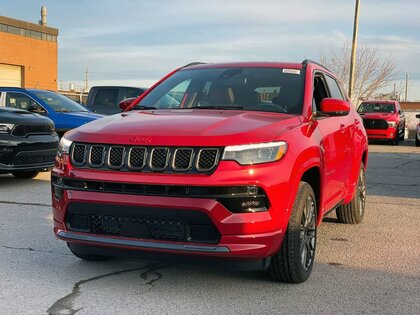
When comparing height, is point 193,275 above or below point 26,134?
below

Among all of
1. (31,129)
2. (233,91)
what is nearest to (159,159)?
(233,91)

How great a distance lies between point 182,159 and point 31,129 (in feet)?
19.9

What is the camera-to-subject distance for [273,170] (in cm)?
371

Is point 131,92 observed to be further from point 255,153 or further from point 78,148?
point 255,153

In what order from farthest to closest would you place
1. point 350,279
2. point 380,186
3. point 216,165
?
point 380,186
point 350,279
point 216,165

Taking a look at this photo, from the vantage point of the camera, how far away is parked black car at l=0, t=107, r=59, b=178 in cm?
860

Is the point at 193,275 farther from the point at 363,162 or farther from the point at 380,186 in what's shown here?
the point at 380,186

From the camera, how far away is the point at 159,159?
371cm

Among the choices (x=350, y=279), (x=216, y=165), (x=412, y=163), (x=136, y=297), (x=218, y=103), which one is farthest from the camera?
(x=412, y=163)

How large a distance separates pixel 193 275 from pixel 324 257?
1.34 metres

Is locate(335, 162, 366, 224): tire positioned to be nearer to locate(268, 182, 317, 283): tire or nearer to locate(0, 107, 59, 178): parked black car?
locate(268, 182, 317, 283): tire

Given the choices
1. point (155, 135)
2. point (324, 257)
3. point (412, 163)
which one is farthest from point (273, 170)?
point (412, 163)

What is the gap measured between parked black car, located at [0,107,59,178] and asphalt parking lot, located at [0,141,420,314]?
2.58 meters

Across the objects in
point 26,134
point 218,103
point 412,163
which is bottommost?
point 412,163
